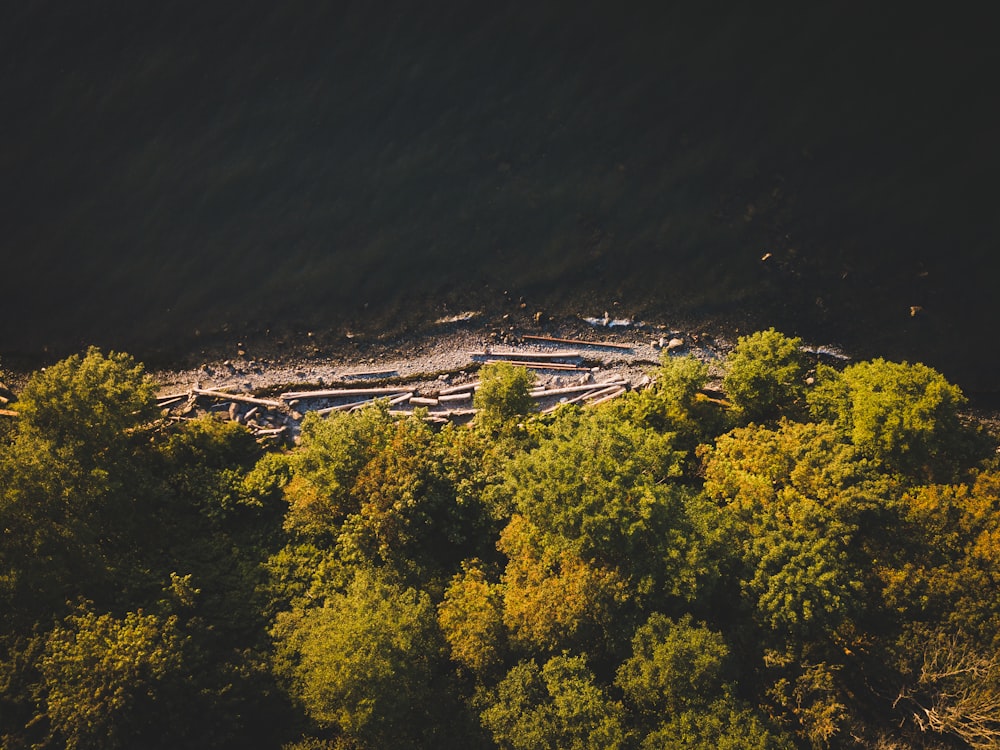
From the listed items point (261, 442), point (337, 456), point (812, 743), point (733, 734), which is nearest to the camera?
point (733, 734)

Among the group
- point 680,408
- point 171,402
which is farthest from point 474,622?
point 171,402

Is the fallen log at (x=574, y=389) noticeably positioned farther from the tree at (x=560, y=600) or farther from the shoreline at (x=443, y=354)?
the tree at (x=560, y=600)

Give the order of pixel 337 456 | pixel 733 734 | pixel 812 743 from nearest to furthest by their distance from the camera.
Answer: pixel 733 734 < pixel 812 743 < pixel 337 456

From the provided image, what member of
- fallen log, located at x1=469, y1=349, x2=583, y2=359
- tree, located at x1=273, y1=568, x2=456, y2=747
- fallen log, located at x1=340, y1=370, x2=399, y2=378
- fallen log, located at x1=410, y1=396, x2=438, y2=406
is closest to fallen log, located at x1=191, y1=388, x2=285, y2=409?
fallen log, located at x1=340, y1=370, x2=399, y2=378

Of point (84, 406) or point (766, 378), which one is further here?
point (766, 378)

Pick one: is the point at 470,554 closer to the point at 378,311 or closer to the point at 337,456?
the point at 337,456

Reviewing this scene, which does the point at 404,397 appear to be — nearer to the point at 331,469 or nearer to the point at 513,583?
the point at 331,469

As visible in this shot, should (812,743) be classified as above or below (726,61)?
below

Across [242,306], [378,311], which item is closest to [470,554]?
[378,311]
